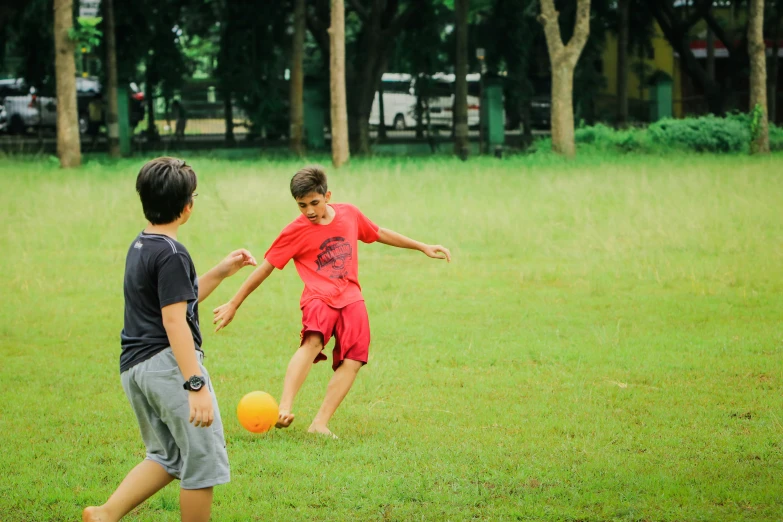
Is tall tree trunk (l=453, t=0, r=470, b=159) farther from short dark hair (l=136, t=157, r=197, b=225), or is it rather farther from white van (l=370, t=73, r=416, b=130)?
short dark hair (l=136, t=157, r=197, b=225)

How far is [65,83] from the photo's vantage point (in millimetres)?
24438

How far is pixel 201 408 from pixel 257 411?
1.60 metres

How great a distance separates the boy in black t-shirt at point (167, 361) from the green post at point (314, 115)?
30.2m

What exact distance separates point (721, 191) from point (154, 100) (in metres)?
22.4

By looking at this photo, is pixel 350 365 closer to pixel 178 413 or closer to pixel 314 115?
pixel 178 413

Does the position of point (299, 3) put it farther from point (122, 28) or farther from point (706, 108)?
point (706, 108)

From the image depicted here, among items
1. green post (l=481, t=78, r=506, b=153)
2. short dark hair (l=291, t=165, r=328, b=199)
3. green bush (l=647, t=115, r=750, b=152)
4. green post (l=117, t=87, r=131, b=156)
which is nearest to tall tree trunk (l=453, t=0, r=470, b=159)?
green post (l=481, t=78, r=506, b=153)

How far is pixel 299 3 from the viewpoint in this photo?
28.8 meters

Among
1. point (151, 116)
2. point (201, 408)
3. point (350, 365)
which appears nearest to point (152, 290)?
point (201, 408)

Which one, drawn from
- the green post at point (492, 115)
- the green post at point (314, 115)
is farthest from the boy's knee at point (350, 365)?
the green post at point (314, 115)

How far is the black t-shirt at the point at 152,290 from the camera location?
3730 millimetres

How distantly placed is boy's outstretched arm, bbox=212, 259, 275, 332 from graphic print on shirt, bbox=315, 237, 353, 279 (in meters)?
0.31

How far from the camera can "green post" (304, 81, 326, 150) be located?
111 ft

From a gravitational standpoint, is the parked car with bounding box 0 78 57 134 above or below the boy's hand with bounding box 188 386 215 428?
above
